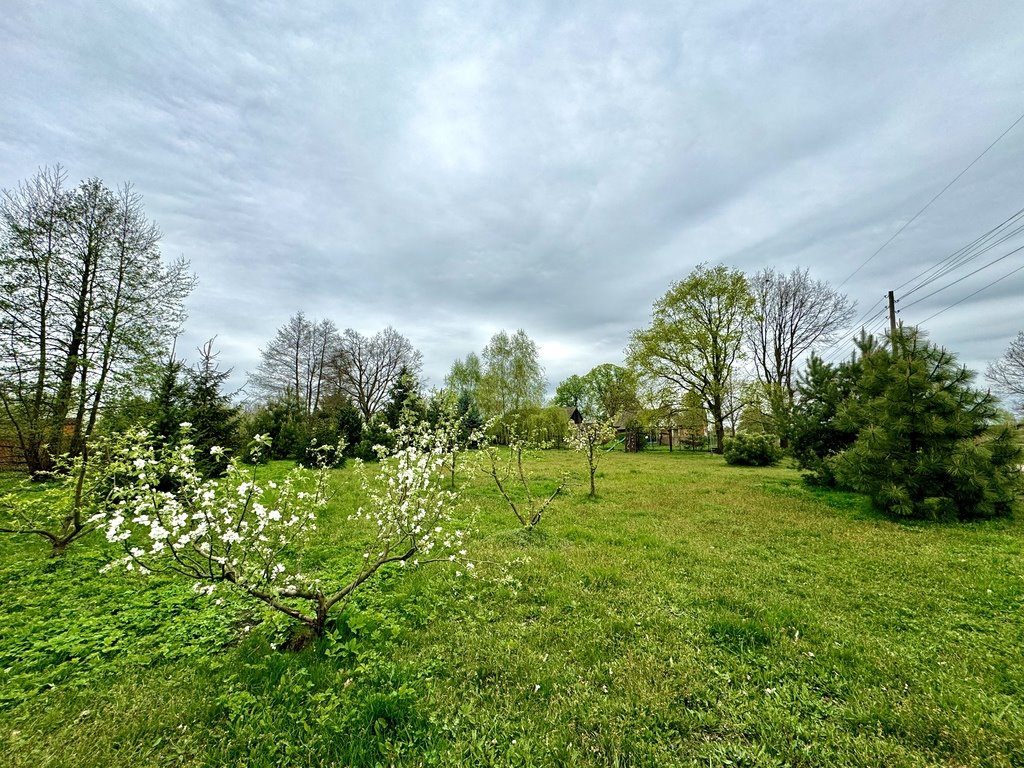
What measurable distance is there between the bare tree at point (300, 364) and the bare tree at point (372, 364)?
1.23 meters

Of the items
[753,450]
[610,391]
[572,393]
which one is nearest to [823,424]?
[753,450]

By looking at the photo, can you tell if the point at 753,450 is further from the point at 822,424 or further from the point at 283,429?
the point at 283,429

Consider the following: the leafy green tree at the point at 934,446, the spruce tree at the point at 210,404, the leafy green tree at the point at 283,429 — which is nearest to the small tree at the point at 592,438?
the leafy green tree at the point at 934,446

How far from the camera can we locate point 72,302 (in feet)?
37.6

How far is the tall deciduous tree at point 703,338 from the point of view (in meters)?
26.3

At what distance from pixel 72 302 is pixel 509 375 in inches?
1024

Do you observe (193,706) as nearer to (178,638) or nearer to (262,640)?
(262,640)

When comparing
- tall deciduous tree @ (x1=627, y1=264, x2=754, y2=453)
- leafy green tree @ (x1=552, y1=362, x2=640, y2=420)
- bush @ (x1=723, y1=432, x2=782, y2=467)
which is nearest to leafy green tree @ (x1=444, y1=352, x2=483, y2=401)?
leafy green tree @ (x1=552, y1=362, x2=640, y2=420)

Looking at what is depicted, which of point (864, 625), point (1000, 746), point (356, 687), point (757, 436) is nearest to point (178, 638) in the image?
point (356, 687)

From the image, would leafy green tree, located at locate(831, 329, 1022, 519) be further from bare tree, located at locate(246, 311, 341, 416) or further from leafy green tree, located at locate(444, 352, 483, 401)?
leafy green tree, located at locate(444, 352, 483, 401)

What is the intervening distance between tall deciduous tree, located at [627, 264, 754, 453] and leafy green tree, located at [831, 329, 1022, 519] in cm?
1793

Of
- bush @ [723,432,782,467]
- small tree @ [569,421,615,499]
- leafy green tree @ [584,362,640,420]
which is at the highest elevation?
leafy green tree @ [584,362,640,420]

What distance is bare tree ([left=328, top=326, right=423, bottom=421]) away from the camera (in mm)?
30391

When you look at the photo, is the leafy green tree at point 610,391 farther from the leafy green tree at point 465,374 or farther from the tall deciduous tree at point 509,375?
the leafy green tree at point 465,374
